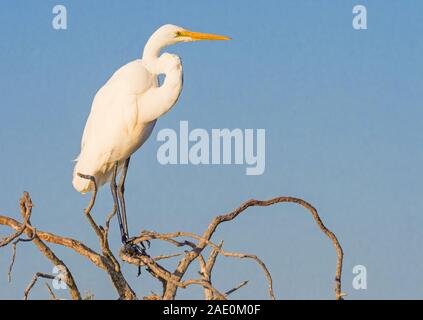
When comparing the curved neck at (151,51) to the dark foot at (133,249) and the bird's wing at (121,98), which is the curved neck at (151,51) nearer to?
the bird's wing at (121,98)

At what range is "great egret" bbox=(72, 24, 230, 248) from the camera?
1011 cm

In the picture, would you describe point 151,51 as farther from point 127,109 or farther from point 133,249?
point 133,249

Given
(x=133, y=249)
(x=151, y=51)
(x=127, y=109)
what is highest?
(x=151, y=51)

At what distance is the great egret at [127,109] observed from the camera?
33.2ft

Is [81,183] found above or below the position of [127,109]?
below

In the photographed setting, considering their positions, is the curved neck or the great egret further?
the curved neck

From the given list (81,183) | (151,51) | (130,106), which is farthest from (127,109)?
(81,183)

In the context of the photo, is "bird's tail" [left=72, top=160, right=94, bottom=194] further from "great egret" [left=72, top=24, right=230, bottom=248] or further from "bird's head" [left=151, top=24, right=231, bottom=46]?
"bird's head" [left=151, top=24, right=231, bottom=46]

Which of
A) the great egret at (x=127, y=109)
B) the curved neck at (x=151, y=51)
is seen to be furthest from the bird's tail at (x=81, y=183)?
the curved neck at (x=151, y=51)

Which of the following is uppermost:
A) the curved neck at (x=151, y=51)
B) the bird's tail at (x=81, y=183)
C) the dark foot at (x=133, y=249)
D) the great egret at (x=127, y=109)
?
the curved neck at (x=151, y=51)

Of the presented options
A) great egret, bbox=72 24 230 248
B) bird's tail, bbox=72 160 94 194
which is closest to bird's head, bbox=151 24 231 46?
great egret, bbox=72 24 230 248

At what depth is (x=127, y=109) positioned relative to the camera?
33.7 ft
